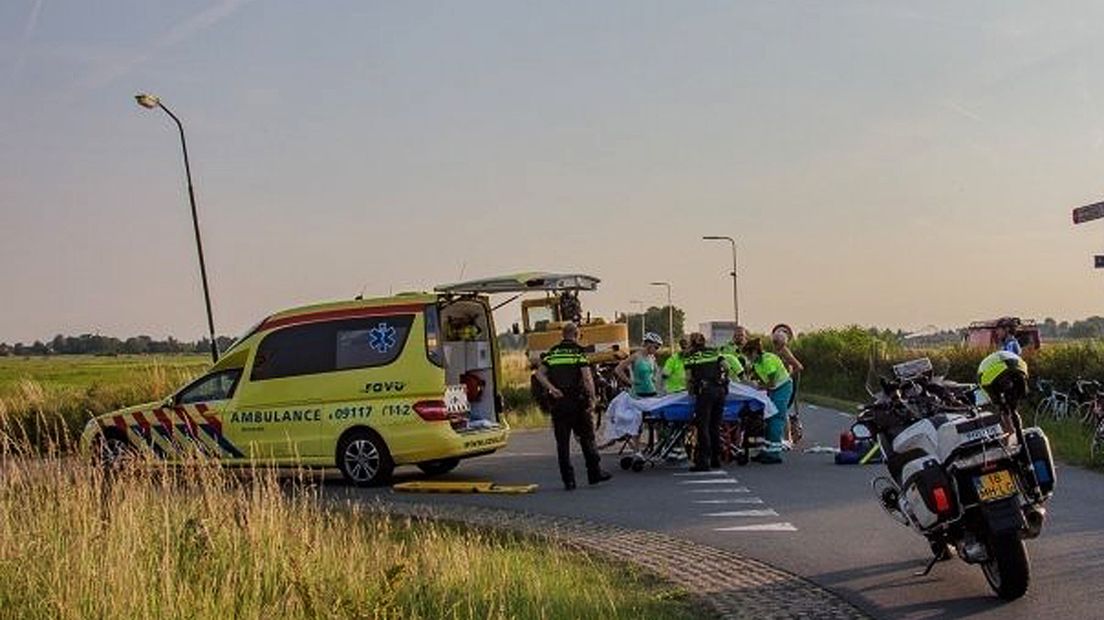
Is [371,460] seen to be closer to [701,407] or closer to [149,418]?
[149,418]

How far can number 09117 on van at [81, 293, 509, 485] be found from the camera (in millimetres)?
14961

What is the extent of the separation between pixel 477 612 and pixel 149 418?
1017 cm

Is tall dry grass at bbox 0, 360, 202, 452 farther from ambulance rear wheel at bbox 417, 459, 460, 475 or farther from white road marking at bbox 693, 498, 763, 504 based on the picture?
white road marking at bbox 693, 498, 763, 504

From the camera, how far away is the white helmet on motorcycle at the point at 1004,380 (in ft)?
26.6

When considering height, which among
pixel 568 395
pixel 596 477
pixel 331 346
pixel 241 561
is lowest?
pixel 596 477

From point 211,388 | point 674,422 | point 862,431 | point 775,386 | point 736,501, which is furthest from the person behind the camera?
point 775,386

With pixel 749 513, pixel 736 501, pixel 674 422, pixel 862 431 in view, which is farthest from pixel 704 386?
pixel 862 431

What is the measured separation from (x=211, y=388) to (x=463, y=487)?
3.80 m

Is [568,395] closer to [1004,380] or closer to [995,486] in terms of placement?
[1004,380]

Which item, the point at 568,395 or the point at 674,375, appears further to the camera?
the point at 674,375

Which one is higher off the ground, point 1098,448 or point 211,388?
point 211,388

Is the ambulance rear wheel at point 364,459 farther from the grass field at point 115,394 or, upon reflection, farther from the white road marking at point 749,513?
the grass field at point 115,394

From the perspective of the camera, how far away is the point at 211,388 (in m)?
16.0

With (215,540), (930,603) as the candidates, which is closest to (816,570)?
(930,603)
